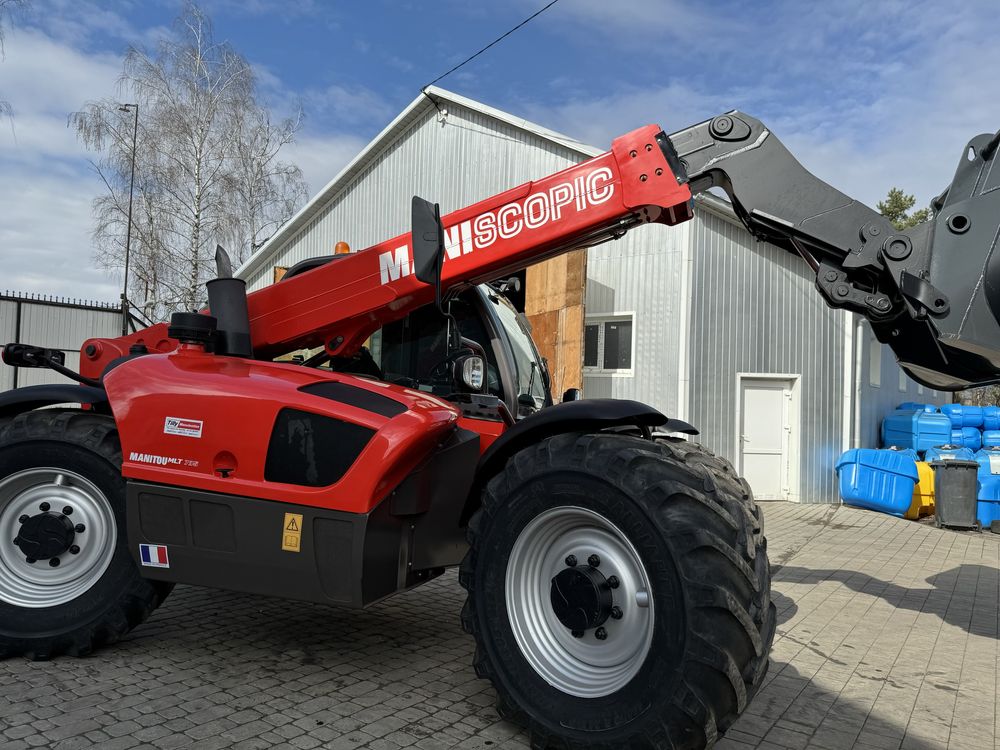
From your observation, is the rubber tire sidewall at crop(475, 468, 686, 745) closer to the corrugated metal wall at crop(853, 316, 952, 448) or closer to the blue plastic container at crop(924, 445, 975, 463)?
the corrugated metal wall at crop(853, 316, 952, 448)

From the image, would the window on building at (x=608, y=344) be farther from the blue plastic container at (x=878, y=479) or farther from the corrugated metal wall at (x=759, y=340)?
the blue plastic container at (x=878, y=479)

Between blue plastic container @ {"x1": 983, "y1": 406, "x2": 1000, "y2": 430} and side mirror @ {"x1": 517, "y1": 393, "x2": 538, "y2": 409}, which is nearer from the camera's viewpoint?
side mirror @ {"x1": 517, "y1": 393, "x2": 538, "y2": 409}

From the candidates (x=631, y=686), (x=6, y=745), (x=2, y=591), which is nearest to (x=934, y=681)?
(x=631, y=686)

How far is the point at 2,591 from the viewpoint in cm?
423

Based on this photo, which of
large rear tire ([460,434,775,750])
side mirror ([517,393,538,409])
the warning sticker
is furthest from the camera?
side mirror ([517,393,538,409])

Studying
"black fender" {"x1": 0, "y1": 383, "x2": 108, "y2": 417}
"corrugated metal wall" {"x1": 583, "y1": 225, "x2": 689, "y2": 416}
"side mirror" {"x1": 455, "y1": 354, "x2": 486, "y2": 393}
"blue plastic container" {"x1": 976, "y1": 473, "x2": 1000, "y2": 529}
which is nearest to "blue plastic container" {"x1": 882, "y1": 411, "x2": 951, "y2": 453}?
"blue plastic container" {"x1": 976, "y1": 473, "x2": 1000, "y2": 529}

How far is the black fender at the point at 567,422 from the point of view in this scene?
3357 millimetres

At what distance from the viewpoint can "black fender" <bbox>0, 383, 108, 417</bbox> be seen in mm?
4344

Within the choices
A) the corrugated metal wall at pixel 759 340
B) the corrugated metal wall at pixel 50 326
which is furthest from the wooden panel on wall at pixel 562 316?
the corrugated metal wall at pixel 50 326

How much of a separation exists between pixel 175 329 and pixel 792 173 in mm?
3526

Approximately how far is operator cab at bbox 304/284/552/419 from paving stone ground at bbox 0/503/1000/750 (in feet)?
5.51

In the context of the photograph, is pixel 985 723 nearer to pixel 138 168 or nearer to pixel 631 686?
pixel 631 686

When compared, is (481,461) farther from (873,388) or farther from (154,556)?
(873,388)

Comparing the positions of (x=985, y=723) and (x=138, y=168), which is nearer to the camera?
(x=985, y=723)
